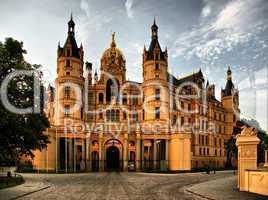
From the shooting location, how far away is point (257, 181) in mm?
22188

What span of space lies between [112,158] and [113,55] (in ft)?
73.4

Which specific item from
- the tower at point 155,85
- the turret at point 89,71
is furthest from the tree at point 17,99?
the turret at point 89,71

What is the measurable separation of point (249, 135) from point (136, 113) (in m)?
45.1

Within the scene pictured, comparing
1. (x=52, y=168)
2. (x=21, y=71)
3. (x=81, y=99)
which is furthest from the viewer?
(x=81, y=99)

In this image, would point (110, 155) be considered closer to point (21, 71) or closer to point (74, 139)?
point (74, 139)

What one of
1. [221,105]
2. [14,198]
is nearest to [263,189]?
[14,198]

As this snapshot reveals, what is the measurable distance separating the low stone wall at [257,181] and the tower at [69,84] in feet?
145

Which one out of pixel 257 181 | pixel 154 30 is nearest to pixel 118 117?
pixel 154 30

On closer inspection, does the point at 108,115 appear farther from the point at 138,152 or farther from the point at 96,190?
the point at 96,190

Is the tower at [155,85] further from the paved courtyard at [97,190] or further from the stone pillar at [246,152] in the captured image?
the stone pillar at [246,152]

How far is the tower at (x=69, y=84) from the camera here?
6325 centimetres

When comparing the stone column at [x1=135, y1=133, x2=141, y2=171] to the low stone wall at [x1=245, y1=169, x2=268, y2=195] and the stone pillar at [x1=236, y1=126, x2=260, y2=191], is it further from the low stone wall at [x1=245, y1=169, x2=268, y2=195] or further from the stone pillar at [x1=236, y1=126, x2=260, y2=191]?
the low stone wall at [x1=245, y1=169, x2=268, y2=195]

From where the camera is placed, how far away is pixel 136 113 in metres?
68.5

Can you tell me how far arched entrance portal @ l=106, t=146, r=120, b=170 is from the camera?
6875 centimetres
